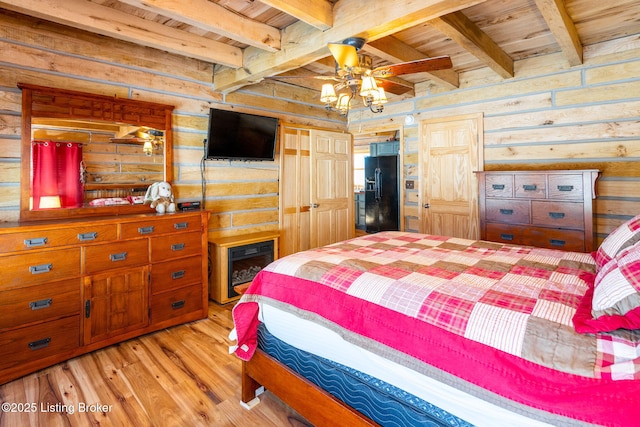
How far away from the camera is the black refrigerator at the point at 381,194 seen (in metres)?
6.74

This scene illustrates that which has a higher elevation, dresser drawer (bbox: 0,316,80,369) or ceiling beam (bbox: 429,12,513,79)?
ceiling beam (bbox: 429,12,513,79)

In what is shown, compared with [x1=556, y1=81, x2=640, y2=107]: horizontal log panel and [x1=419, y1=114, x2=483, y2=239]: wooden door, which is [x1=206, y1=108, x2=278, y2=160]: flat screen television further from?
[x1=556, y1=81, x2=640, y2=107]: horizontal log panel

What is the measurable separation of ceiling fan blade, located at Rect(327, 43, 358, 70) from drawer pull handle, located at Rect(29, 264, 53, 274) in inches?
96.5

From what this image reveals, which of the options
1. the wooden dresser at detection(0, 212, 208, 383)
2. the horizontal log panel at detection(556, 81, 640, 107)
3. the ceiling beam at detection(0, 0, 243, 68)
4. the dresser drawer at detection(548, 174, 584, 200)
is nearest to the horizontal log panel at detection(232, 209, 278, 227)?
the wooden dresser at detection(0, 212, 208, 383)

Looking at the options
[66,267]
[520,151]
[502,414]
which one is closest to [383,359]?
[502,414]

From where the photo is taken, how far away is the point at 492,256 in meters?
2.09

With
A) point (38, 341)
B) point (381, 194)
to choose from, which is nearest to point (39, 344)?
point (38, 341)

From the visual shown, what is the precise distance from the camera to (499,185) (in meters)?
3.30

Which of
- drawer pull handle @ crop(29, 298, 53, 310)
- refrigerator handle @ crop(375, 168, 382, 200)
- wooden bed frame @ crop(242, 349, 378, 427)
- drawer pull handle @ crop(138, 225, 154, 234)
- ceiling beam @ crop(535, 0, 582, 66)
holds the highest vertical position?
ceiling beam @ crop(535, 0, 582, 66)

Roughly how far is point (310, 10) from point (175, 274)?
2.38 m

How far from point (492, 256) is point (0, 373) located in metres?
3.23

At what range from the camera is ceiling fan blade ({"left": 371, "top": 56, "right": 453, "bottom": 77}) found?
227 cm

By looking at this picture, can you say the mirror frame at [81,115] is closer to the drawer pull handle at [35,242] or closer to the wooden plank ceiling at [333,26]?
the drawer pull handle at [35,242]

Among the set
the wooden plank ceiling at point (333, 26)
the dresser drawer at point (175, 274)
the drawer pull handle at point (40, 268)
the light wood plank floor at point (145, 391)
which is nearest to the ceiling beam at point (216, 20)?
the wooden plank ceiling at point (333, 26)
